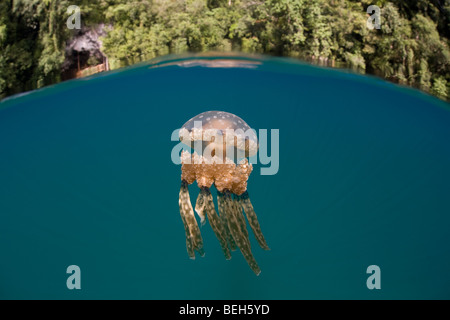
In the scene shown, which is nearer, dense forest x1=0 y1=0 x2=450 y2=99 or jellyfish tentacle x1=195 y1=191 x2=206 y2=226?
jellyfish tentacle x1=195 y1=191 x2=206 y2=226

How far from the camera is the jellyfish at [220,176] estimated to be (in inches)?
112

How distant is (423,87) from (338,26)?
1.65m

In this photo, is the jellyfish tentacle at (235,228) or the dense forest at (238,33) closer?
the jellyfish tentacle at (235,228)

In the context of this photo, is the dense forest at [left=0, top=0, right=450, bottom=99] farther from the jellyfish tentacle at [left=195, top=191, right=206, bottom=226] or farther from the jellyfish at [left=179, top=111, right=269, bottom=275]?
the jellyfish tentacle at [left=195, top=191, right=206, bottom=226]

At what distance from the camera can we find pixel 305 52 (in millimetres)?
4543

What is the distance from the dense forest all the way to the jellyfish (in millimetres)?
1905

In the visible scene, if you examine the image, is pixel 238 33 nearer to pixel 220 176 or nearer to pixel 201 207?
pixel 220 176

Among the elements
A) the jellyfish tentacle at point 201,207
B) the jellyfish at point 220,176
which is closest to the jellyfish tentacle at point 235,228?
the jellyfish at point 220,176

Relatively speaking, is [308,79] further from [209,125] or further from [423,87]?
[209,125]

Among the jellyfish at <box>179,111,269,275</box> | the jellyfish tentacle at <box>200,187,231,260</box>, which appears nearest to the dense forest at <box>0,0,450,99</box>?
the jellyfish at <box>179,111,269,275</box>

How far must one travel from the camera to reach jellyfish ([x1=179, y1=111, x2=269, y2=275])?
2.85 meters

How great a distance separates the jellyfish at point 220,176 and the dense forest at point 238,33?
6.25 ft

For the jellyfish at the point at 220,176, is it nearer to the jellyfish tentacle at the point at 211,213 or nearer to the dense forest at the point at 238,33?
the jellyfish tentacle at the point at 211,213

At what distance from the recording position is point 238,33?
4418 millimetres
